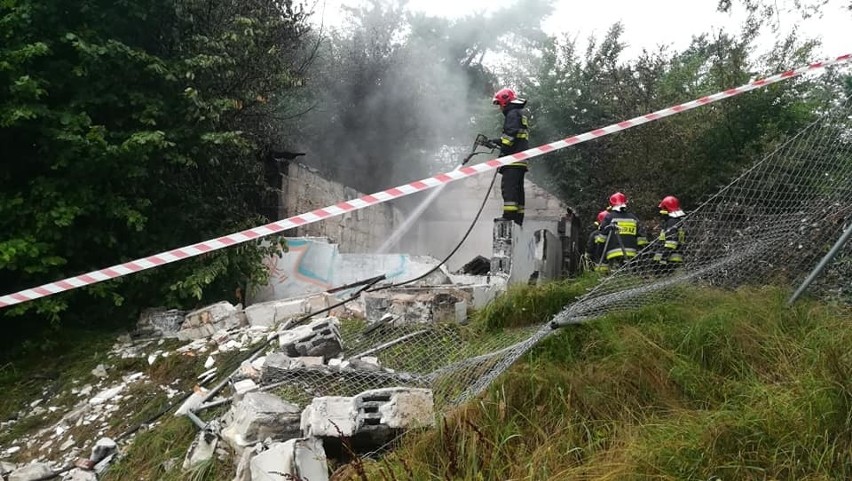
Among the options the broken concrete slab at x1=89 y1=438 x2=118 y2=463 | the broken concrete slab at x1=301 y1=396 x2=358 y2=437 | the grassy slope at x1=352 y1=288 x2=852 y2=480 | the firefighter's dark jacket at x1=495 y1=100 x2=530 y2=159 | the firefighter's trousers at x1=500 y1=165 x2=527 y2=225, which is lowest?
the broken concrete slab at x1=89 y1=438 x2=118 y2=463

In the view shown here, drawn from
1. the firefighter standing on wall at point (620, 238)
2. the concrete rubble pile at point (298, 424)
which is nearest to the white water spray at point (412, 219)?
the firefighter standing on wall at point (620, 238)

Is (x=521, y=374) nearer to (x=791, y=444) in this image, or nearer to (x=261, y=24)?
(x=791, y=444)

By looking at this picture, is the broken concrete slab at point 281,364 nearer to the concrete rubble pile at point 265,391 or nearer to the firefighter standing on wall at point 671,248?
the concrete rubble pile at point 265,391

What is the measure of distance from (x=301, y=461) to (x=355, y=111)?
1415 centimetres

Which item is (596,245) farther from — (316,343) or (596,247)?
(316,343)

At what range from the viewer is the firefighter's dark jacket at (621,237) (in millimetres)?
7180

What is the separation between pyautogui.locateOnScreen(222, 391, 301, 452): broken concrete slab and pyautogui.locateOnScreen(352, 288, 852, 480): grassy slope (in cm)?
73

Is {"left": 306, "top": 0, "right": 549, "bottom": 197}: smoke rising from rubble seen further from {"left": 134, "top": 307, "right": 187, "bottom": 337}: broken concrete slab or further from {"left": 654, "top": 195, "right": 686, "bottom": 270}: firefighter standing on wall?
{"left": 654, "top": 195, "right": 686, "bottom": 270}: firefighter standing on wall

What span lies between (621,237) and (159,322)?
18.1 feet

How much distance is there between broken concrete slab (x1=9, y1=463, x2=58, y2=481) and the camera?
12.5 feet

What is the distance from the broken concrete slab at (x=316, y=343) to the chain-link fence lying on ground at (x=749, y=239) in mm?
486

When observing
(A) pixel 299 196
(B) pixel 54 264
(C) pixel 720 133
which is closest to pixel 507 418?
(B) pixel 54 264

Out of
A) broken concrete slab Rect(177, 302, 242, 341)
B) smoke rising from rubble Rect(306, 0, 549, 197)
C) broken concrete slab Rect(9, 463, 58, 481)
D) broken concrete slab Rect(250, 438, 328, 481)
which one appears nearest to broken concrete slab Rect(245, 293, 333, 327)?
broken concrete slab Rect(177, 302, 242, 341)

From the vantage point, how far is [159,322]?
6.49 m
